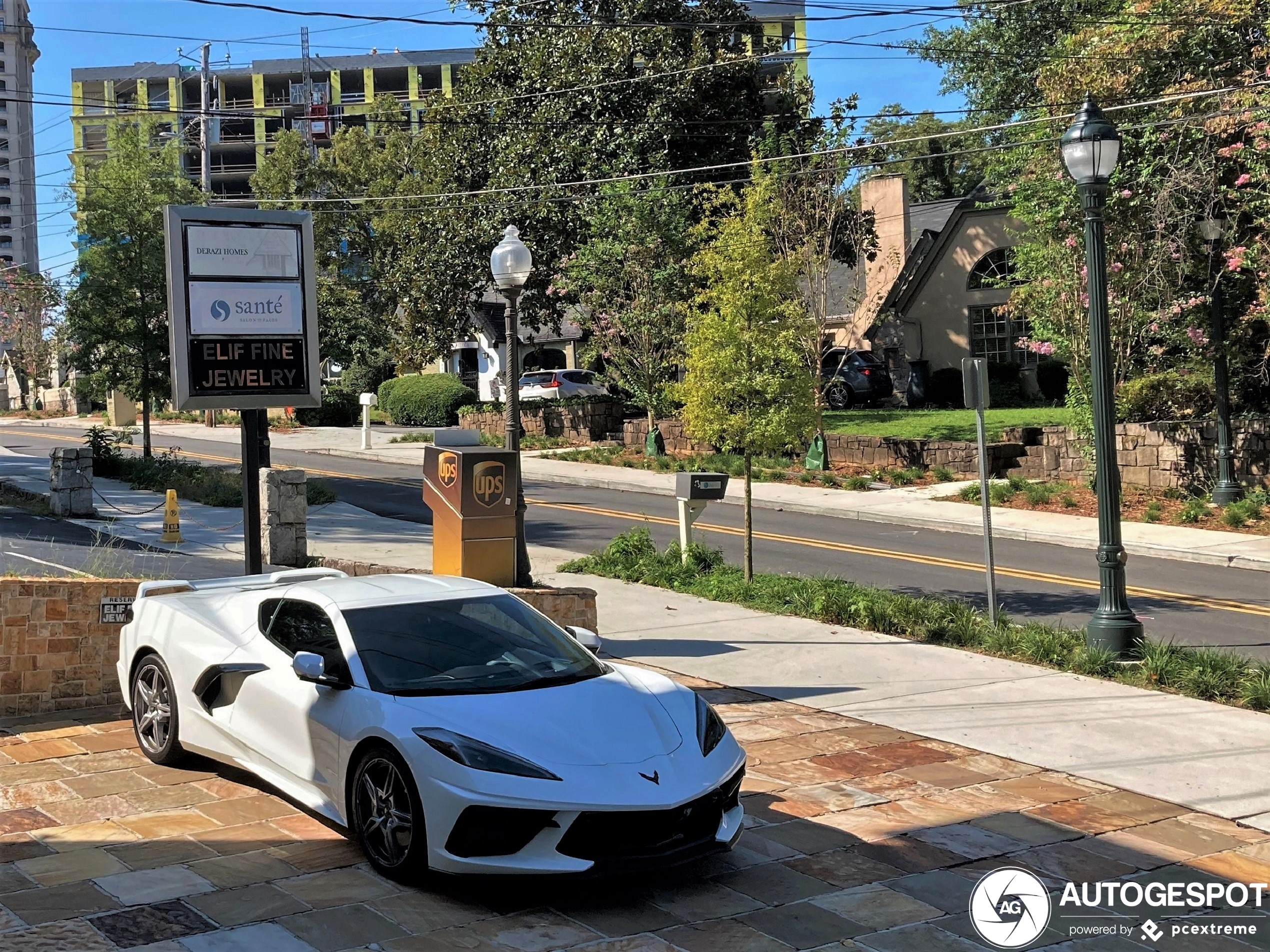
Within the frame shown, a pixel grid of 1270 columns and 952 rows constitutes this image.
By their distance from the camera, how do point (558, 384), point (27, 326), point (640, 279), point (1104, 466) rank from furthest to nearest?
point (27, 326) → point (558, 384) → point (640, 279) → point (1104, 466)

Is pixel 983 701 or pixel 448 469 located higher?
pixel 448 469

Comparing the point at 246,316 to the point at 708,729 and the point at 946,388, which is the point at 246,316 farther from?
the point at 946,388

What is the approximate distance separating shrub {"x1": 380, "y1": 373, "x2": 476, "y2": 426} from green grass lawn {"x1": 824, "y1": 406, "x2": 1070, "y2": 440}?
514 inches

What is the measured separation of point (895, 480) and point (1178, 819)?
62.6ft

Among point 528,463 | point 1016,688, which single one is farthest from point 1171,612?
point 528,463

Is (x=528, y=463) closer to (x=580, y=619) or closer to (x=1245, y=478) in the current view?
(x=1245, y=478)

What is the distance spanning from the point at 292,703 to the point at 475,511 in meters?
5.13

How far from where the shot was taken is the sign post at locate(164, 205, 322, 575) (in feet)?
37.9

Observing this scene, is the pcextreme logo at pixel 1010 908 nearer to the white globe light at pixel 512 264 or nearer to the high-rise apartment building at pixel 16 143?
the white globe light at pixel 512 264

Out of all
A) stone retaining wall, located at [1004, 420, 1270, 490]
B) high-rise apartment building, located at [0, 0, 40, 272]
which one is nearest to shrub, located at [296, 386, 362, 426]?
stone retaining wall, located at [1004, 420, 1270, 490]

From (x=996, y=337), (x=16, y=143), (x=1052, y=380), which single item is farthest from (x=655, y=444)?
(x=16, y=143)

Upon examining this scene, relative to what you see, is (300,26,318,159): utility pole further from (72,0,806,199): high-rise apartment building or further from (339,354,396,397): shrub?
(339,354,396,397): shrub

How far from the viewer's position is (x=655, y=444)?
30.6m

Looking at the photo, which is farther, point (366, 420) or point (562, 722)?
point (366, 420)
